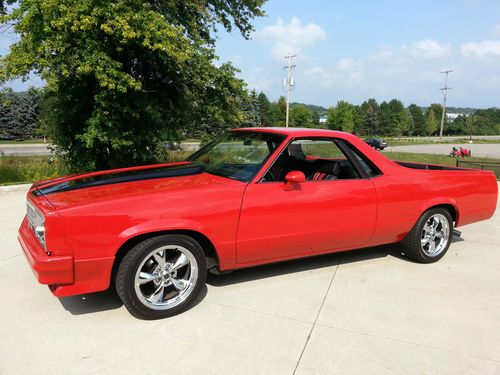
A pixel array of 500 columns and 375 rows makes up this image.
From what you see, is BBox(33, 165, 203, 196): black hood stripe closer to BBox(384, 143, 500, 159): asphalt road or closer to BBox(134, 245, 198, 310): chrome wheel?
BBox(134, 245, 198, 310): chrome wheel

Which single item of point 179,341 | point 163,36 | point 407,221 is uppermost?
point 163,36

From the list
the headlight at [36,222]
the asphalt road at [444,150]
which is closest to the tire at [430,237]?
the headlight at [36,222]

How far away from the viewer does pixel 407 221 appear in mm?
4348

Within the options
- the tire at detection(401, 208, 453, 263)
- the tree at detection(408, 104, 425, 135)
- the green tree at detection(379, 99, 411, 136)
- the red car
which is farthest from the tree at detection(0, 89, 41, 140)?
the tree at detection(408, 104, 425, 135)

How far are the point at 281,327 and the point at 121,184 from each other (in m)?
1.87

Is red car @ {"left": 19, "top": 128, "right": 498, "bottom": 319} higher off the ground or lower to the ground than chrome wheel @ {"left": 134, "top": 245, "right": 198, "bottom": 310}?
higher

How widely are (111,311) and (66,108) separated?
8.67 m

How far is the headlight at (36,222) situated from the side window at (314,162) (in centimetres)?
198

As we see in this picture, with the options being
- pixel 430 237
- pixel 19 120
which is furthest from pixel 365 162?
pixel 19 120

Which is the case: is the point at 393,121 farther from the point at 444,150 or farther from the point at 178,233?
the point at 178,233

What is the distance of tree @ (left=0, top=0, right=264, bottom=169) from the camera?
836 centimetres

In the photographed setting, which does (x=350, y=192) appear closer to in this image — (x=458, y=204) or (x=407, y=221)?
(x=407, y=221)

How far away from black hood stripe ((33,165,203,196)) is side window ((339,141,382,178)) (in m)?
1.64

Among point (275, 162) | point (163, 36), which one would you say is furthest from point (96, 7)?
point (275, 162)
